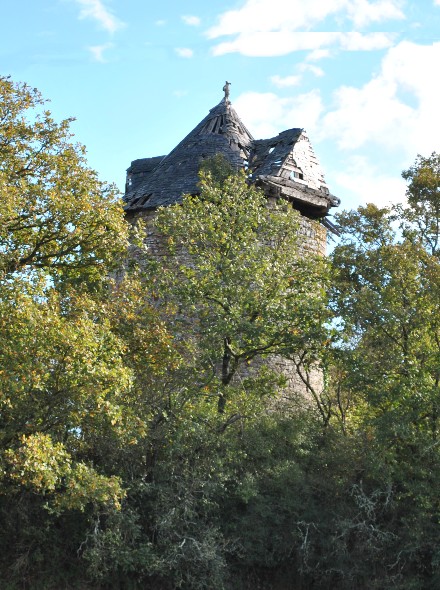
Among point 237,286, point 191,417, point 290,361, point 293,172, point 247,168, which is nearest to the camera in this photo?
point 191,417

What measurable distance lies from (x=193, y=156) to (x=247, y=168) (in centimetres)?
199

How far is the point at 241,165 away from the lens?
2645 cm

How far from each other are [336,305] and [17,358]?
24.8ft

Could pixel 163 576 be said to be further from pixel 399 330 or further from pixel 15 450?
pixel 399 330

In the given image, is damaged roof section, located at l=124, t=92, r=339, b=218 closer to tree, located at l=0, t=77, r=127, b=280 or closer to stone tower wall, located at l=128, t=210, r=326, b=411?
stone tower wall, located at l=128, t=210, r=326, b=411

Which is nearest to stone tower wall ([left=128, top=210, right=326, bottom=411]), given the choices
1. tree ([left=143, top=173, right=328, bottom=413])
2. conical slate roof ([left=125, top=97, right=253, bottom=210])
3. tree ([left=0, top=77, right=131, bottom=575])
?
conical slate roof ([left=125, top=97, right=253, bottom=210])

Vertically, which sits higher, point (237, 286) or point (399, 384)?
point (237, 286)

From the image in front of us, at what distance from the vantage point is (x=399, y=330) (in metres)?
18.5

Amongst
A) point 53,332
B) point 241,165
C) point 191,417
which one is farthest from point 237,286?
point 241,165

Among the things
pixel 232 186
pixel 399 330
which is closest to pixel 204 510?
pixel 399 330

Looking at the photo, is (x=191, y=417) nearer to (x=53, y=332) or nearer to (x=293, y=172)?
→ (x=53, y=332)

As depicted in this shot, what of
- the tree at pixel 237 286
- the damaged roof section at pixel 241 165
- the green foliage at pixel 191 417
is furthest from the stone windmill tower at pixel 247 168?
the green foliage at pixel 191 417

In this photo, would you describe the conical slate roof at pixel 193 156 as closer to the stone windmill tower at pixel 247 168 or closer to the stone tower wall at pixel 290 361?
the stone windmill tower at pixel 247 168

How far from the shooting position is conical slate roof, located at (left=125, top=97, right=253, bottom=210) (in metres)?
26.0
